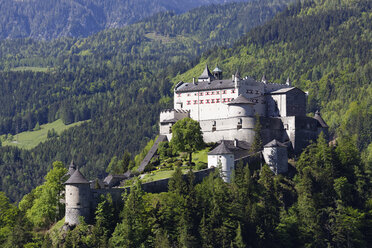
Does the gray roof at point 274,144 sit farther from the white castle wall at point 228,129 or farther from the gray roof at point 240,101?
the gray roof at point 240,101

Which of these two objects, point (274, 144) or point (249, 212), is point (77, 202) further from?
point (274, 144)

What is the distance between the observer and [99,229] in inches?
3420

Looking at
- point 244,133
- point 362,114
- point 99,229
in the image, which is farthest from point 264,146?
point 362,114

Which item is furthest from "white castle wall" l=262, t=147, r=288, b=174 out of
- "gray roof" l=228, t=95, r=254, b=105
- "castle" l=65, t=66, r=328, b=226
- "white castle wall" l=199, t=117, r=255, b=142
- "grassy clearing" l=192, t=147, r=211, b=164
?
"gray roof" l=228, t=95, r=254, b=105

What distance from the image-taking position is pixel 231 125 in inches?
4648

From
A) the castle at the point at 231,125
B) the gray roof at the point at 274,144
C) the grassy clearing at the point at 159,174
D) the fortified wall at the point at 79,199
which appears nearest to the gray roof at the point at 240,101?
the castle at the point at 231,125

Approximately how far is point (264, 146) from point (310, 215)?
15.0 metres

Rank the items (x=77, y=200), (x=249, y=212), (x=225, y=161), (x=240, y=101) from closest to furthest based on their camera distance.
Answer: (x=77, y=200)
(x=249, y=212)
(x=225, y=161)
(x=240, y=101)

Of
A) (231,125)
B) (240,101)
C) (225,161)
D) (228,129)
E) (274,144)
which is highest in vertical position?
(240,101)

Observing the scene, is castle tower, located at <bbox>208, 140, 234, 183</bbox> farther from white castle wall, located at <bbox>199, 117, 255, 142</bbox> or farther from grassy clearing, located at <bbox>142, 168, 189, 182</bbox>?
white castle wall, located at <bbox>199, 117, 255, 142</bbox>

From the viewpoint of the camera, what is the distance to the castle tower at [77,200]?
89.1m

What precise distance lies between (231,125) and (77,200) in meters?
38.8

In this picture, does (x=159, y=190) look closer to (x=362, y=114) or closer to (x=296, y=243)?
(x=296, y=243)

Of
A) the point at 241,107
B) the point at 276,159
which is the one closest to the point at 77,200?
the point at 276,159
